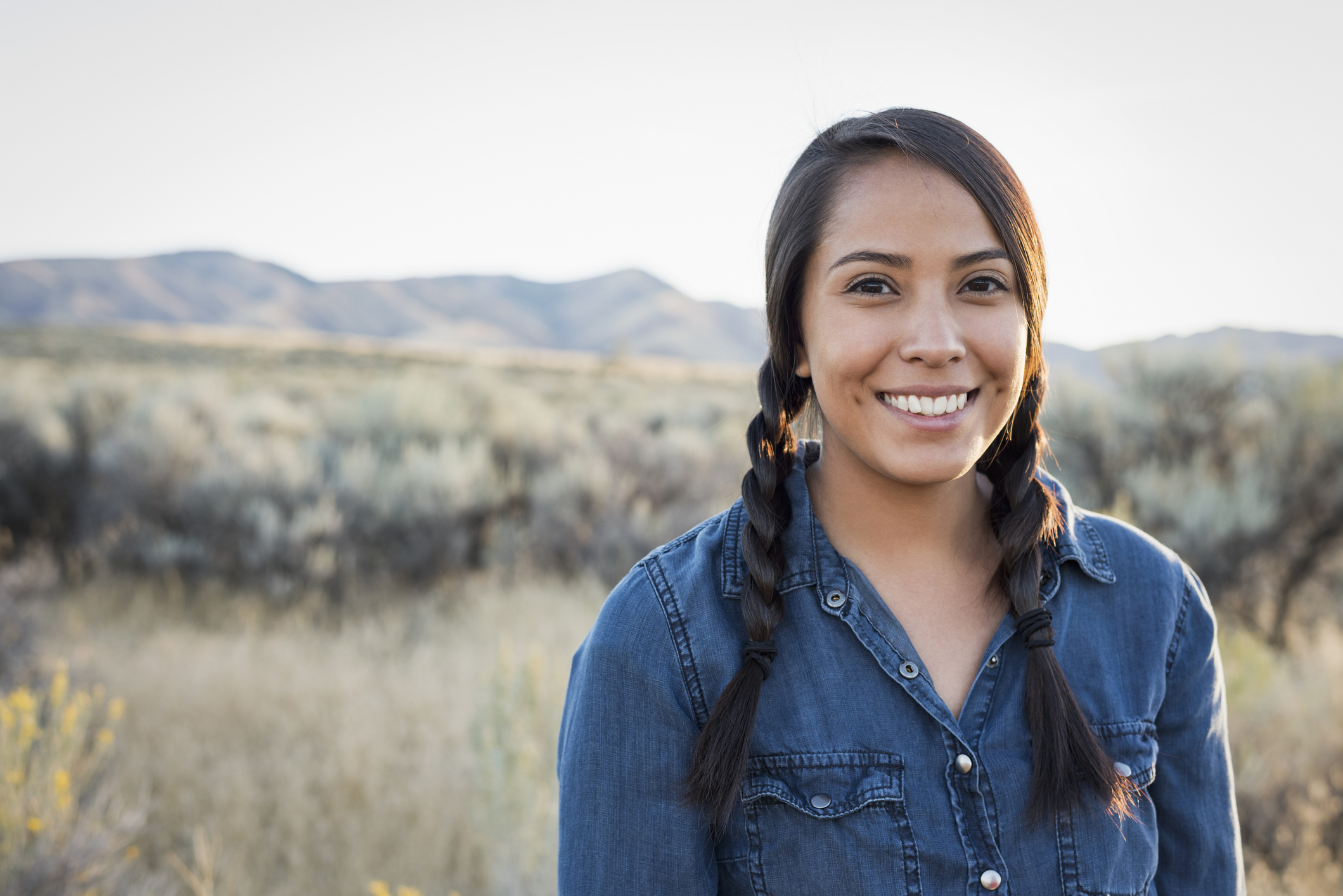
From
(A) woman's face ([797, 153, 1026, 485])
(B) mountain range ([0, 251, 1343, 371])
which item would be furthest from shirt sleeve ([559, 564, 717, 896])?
(B) mountain range ([0, 251, 1343, 371])

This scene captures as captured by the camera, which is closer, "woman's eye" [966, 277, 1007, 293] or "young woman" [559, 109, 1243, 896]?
"young woman" [559, 109, 1243, 896]

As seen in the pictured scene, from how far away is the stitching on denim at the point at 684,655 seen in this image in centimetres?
143

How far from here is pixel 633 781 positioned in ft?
4.53

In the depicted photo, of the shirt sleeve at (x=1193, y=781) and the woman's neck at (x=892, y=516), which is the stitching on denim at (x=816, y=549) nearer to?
the woman's neck at (x=892, y=516)

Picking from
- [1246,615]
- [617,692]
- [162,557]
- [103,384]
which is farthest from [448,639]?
[103,384]

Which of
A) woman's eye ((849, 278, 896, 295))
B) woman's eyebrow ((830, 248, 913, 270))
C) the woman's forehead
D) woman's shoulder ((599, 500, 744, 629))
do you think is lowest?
woman's shoulder ((599, 500, 744, 629))

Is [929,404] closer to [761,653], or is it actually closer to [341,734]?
[761,653]

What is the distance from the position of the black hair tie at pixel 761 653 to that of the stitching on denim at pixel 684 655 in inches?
3.6

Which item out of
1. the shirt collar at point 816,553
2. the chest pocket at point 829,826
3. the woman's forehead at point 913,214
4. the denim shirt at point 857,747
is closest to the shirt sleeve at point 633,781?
the denim shirt at point 857,747

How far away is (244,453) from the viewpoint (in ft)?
25.1

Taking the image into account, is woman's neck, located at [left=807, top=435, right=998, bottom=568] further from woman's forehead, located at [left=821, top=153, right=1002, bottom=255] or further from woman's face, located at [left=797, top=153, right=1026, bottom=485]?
woman's forehead, located at [left=821, top=153, right=1002, bottom=255]

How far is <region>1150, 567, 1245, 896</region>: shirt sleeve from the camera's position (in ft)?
5.34

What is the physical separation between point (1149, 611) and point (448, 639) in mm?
4943

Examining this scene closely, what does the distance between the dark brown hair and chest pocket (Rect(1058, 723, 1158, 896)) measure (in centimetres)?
4
